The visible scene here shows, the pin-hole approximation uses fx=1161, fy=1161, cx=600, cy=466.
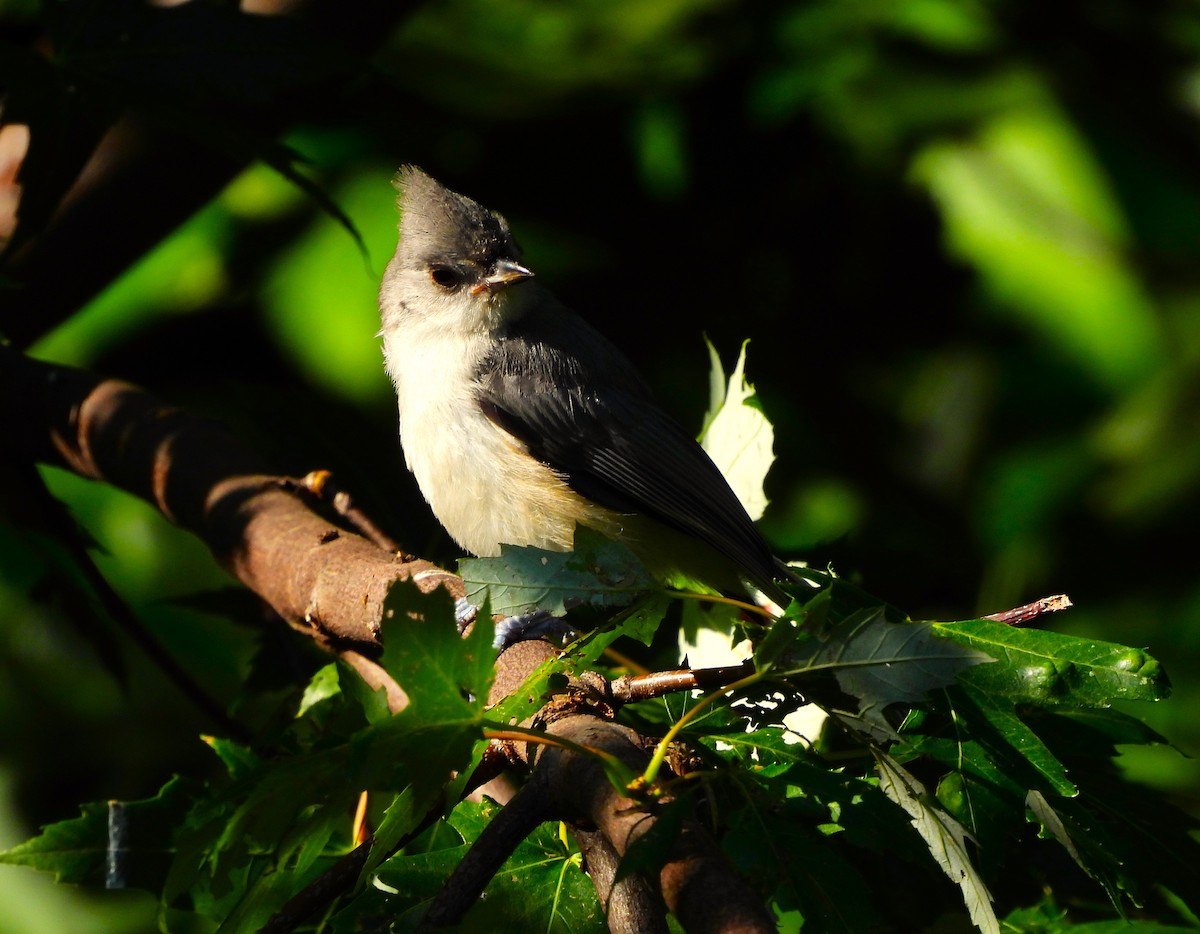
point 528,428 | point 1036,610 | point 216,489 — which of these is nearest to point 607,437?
point 528,428

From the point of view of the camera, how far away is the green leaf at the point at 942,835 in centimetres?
130

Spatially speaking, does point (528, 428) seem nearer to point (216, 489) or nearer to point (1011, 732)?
point (216, 489)

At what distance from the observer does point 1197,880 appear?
1.55 m

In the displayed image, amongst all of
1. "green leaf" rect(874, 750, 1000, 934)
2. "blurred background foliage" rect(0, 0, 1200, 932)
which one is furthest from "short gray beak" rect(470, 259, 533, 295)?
"green leaf" rect(874, 750, 1000, 934)

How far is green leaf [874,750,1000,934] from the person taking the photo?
1.30m

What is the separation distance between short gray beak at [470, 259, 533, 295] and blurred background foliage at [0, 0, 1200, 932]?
2.40 ft

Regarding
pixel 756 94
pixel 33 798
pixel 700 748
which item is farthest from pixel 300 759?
pixel 756 94

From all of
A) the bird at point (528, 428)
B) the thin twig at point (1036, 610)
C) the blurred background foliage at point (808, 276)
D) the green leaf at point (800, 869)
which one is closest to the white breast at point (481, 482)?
the bird at point (528, 428)

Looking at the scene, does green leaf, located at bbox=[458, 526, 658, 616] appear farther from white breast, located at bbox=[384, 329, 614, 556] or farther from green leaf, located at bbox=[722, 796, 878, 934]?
white breast, located at bbox=[384, 329, 614, 556]

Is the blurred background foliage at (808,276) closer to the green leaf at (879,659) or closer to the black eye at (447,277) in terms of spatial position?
the black eye at (447,277)

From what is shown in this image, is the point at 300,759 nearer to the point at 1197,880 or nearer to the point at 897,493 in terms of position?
the point at 1197,880

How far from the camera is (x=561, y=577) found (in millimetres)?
1481

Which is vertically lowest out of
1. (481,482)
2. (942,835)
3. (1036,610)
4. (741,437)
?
(481,482)

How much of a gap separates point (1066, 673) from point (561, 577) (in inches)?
25.6
